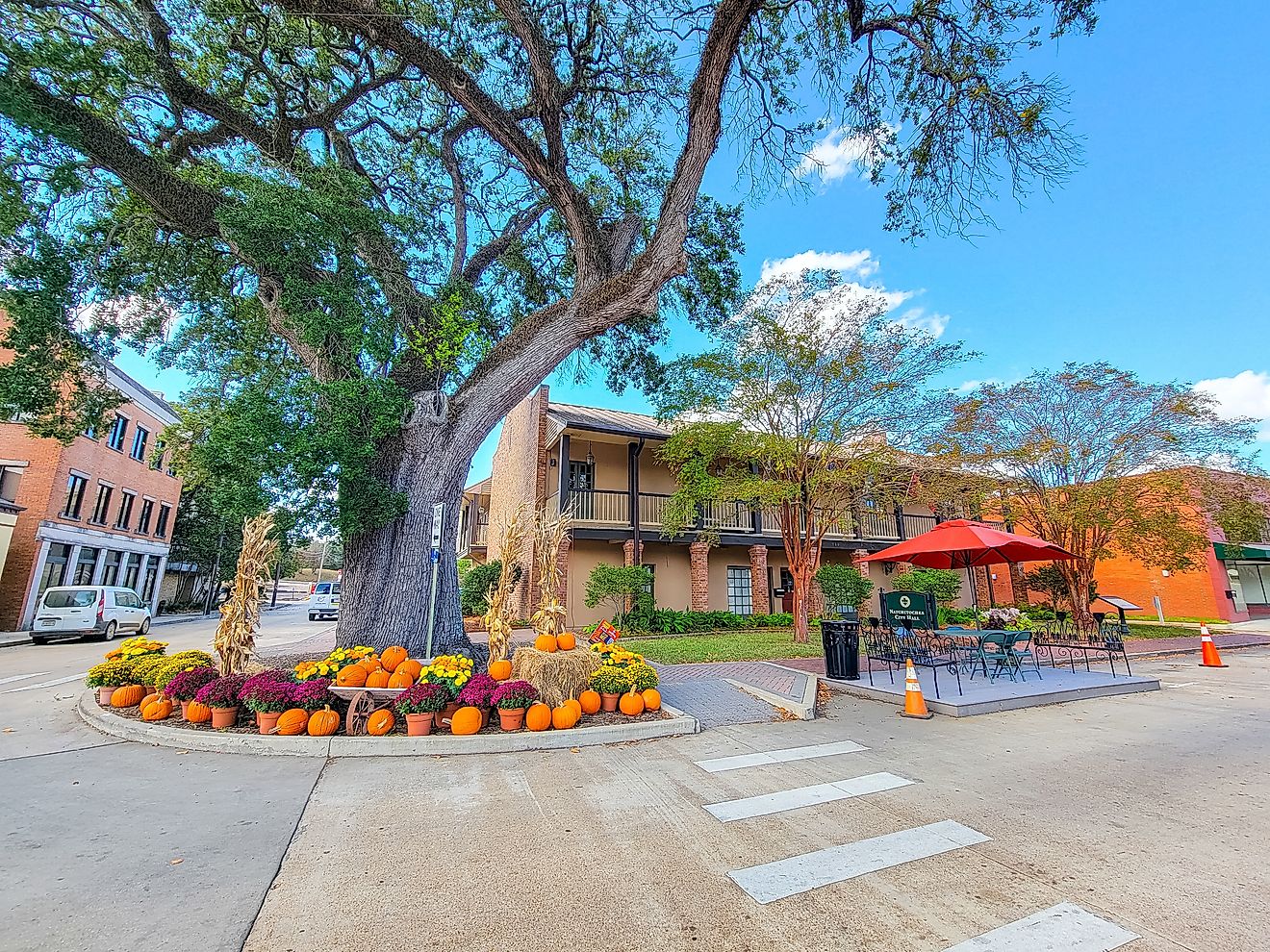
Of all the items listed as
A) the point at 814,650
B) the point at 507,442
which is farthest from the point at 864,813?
the point at 507,442

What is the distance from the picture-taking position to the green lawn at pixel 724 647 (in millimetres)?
10695

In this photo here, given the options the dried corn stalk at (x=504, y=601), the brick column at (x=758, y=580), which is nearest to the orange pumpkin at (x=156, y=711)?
the dried corn stalk at (x=504, y=601)

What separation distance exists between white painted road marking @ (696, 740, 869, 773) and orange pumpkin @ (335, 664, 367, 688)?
3516 mm

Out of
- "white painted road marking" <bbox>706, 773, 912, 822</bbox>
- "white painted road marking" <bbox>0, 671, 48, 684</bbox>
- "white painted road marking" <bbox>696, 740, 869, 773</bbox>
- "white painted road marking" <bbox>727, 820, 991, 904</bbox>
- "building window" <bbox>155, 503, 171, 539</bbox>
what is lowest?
"white painted road marking" <bbox>0, 671, 48, 684</bbox>

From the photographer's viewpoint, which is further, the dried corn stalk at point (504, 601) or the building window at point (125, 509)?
the building window at point (125, 509)

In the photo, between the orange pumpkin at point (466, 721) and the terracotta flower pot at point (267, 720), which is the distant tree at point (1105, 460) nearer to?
the orange pumpkin at point (466, 721)

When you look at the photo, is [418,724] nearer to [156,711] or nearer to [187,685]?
[187,685]

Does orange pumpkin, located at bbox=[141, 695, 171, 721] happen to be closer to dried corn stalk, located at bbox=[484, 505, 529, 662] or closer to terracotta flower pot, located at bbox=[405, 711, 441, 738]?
terracotta flower pot, located at bbox=[405, 711, 441, 738]

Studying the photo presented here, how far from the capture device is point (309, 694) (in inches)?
209

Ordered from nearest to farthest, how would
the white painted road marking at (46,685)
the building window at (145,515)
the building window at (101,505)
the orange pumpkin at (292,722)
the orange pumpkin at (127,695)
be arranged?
the orange pumpkin at (292,722) < the orange pumpkin at (127,695) < the white painted road marking at (46,685) < the building window at (101,505) < the building window at (145,515)

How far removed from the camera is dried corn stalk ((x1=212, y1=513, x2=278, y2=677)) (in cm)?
621

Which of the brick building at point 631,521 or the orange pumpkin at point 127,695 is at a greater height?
the brick building at point 631,521

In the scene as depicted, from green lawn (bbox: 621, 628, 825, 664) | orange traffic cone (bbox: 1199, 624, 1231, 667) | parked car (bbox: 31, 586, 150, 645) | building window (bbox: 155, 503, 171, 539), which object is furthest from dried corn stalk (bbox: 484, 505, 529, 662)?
building window (bbox: 155, 503, 171, 539)

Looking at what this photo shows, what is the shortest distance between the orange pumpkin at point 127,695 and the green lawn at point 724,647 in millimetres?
7416
